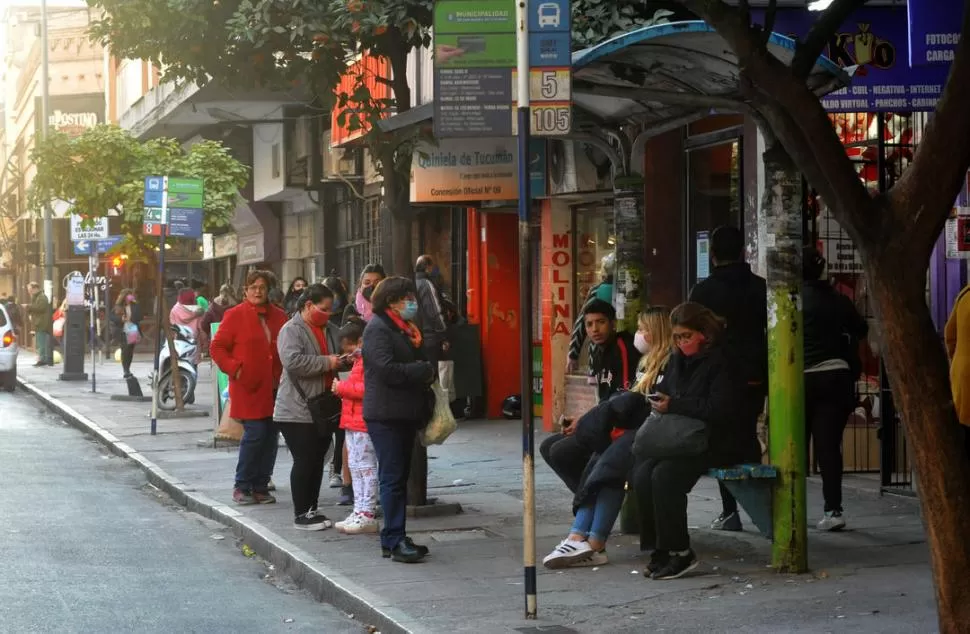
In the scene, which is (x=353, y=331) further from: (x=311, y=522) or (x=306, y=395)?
(x=311, y=522)

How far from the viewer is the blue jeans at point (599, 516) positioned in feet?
31.0

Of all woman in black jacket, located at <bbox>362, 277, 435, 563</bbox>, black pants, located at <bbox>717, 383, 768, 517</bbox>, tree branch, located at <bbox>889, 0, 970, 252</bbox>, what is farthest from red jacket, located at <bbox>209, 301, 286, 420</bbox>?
tree branch, located at <bbox>889, 0, 970, 252</bbox>

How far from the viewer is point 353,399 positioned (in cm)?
1089

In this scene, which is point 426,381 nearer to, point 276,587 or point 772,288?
point 276,587

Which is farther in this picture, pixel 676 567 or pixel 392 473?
pixel 392 473

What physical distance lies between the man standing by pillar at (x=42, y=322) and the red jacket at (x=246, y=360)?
81.1ft

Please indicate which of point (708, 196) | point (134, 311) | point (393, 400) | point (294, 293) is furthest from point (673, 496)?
point (134, 311)

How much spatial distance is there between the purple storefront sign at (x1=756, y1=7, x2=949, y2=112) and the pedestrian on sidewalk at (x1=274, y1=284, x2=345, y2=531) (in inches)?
159

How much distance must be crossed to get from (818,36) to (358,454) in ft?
15.3

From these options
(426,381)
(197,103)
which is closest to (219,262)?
(197,103)

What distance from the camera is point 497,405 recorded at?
21.0 metres

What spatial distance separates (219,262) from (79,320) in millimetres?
13442

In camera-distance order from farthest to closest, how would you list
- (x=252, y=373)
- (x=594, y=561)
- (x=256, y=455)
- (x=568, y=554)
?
(x=256, y=455)
(x=252, y=373)
(x=594, y=561)
(x=568, y=554)

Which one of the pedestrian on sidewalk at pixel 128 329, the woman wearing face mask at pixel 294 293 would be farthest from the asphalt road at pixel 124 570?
the pedestrian on sidewalk at pixel 128 329
